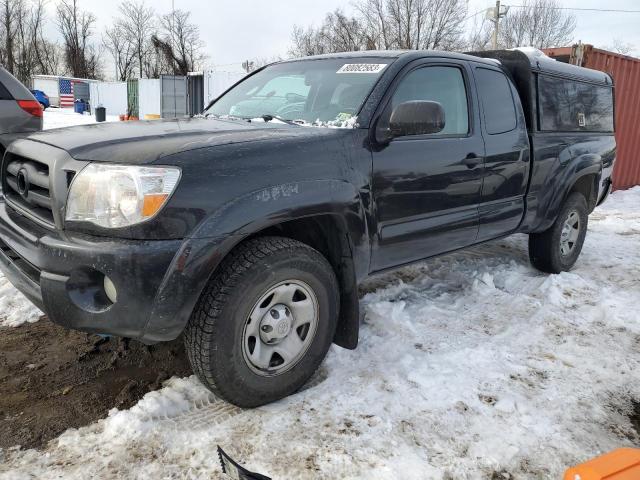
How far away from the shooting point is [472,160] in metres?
3.37

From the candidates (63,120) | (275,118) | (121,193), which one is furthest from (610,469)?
(63,120)

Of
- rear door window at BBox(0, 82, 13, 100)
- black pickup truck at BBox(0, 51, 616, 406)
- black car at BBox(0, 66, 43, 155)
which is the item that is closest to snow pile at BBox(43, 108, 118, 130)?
black car at BBox(0, 66, 43, 155)

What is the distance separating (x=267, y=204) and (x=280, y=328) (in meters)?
0.61

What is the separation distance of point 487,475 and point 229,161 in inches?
66.9

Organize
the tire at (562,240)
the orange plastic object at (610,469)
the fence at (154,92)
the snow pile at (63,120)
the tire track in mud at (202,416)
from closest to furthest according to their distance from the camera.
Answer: the orange plastic object at (610,469), the tire track in mud at (202,416), the tire at (562,240), the snow pile at (63,120), the fence at (154,92)

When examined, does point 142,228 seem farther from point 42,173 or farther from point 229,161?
point 42,173

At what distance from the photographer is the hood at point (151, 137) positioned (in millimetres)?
2121

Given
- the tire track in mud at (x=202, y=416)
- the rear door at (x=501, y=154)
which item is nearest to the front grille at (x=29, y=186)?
the tire track in mud at (x=202, y=416)

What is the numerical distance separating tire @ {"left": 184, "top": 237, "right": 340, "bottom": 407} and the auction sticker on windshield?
126 cm

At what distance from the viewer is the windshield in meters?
2.93

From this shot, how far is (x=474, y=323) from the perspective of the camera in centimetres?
352

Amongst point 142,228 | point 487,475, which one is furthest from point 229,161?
point 487,475

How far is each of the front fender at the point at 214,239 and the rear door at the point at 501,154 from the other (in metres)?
1.67

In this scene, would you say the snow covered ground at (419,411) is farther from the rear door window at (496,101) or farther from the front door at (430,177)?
the rear door window at (496,101)
